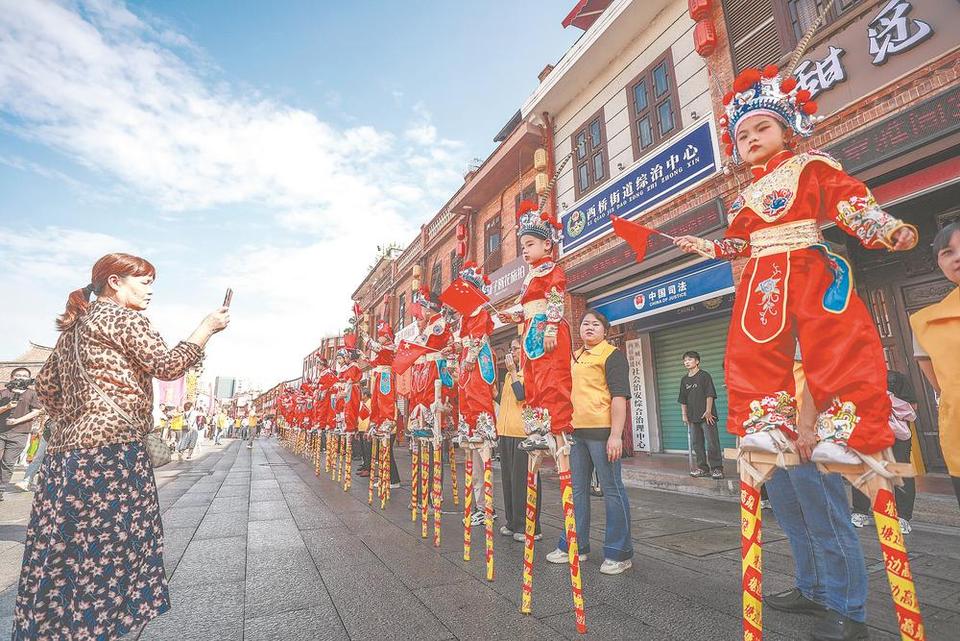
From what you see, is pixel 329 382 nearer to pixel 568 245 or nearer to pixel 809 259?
pixel 568 245

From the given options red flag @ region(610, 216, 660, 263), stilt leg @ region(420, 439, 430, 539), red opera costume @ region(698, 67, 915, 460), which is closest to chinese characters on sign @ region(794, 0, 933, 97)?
red opera costume @ region(698, 67, 915, 460)

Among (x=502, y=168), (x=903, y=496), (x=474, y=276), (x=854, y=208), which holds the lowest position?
(x=903, y=496)

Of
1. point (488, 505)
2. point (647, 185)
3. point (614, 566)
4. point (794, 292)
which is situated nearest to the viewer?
point (794, 292)

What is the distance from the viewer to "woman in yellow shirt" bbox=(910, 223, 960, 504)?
80.7 inches

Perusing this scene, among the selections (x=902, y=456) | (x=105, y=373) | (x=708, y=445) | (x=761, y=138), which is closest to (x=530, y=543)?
(x=105, y=373)

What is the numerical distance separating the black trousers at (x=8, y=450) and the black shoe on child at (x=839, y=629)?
34.3 feet

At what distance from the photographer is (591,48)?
382 inches

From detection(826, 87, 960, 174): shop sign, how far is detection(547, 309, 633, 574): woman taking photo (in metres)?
4.43

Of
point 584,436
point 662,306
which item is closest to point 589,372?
point 584,436

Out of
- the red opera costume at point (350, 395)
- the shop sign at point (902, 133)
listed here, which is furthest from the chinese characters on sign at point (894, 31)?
the red opera costume at point (350, 395)

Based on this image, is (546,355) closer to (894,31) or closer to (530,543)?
(530,543)

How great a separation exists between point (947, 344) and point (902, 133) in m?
4.66

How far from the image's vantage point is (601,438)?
3520 mm

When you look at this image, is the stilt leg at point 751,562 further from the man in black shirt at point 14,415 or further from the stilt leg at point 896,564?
the man in black shirt at point 14,415
